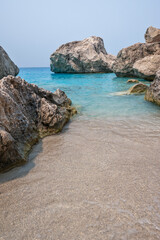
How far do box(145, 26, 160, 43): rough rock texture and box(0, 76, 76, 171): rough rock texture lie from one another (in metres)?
21.9

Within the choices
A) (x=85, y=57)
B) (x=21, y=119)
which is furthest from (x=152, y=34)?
(x=21, y=119)

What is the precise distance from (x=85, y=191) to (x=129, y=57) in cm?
2681

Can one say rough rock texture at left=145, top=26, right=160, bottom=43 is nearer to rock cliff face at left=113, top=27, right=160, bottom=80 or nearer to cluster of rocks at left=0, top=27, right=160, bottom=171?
rock cliff face at left=113, top=27, right=160, bottom=80

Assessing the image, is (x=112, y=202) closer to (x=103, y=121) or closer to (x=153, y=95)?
(x=103, y=121)

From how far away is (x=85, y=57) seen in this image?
41.8 metres

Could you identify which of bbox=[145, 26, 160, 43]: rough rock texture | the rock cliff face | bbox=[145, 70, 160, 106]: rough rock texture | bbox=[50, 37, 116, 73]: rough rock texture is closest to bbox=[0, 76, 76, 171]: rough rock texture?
bbox=[145, 70, 160, 106]: rough rock texture

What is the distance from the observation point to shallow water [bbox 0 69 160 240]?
1.62 metres

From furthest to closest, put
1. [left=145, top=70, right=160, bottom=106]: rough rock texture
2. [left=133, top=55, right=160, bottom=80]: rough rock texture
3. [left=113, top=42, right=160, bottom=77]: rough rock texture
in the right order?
[left=113, top=42, right=160, bottom=77]: rough rock texture
[left=133, top=55, right=160, bottom=80]: rough rock texture
[left=145, top=70, right=160, bottom=106]: rough rock texture

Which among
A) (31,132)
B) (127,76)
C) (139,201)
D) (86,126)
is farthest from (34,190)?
(127,76)

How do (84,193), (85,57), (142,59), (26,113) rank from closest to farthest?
1. (84,193)
2. (26,113)
3. (142,59)
4. (85,57)

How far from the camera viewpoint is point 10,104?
330cm

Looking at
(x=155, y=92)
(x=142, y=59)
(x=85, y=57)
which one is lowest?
(x=155, y=92)

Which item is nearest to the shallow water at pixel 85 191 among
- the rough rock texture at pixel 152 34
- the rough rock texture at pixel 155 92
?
the rough rock texture at pixel 155 92

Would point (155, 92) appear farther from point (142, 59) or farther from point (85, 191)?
point (142, 59)
